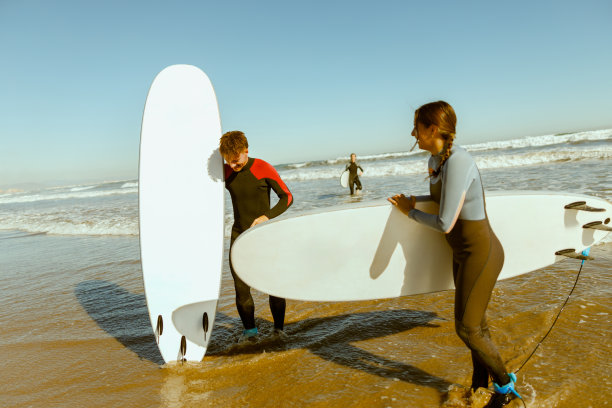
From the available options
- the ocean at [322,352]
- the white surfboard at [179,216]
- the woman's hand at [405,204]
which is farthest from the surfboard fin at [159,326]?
the woman's hand at [405,204]

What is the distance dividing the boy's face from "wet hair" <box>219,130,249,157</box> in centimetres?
2

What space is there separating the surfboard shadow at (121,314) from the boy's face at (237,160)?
1.64m

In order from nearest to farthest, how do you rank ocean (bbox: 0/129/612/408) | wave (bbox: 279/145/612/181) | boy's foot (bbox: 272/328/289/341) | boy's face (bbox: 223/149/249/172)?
1. ocean (bbox: 0/129/612/408)
2. boy's face (bbox: 223/149/249/172)
3. boy's foot (bbox: 272/328/289/341)
4. wave (bbox: 279/145/612/181)

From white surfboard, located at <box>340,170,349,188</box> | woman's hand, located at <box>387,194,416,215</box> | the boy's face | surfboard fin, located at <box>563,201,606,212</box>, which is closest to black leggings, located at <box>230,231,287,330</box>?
the boy's face

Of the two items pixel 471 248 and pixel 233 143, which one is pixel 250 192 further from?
pixel 471 248

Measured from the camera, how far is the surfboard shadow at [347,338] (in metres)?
2.39

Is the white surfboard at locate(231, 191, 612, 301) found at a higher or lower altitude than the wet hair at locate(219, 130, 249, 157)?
lower

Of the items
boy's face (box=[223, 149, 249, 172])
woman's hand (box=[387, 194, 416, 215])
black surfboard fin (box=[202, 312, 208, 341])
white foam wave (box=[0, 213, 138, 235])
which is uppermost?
boy's face (box=[223, 149, 249, 172])

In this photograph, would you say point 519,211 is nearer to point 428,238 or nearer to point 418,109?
point 428,238

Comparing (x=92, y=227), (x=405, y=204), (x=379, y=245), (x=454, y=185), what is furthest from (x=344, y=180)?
(x=454, y=185)

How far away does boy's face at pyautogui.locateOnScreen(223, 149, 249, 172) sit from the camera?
8.39 ft

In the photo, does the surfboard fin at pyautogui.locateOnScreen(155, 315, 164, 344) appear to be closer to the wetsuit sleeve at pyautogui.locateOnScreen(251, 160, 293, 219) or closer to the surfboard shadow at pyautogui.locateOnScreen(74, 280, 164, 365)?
the surfboard shadow at pyautogui.locateOnScreen(74, 280, 164, 365)

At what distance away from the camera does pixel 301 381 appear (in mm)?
2359

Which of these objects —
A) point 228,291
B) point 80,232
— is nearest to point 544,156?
point 228,291
